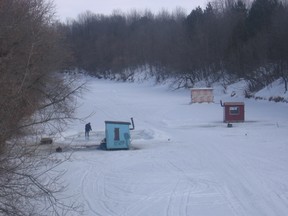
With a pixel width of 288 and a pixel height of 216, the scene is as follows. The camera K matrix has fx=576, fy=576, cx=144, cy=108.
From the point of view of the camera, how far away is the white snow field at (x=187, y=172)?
12.8 m

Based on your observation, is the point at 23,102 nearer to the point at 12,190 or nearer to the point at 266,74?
the point at 12,190

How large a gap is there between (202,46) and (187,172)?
62.7 meters

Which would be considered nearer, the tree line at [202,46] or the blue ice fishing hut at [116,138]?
the blue ice fishing hut at [116,138]

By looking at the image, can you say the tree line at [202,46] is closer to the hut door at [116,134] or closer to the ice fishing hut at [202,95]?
the ice fishing hut at [202,95]

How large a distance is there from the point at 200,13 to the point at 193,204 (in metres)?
81.8

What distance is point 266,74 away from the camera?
57469mm

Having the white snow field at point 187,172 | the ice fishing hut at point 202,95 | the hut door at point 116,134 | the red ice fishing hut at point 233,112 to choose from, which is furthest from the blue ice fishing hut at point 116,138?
the ice fishing hut at point 202,95

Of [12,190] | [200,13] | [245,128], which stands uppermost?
[200,13]

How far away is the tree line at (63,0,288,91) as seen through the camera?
57562 millimetres

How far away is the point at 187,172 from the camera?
1756 centimetres

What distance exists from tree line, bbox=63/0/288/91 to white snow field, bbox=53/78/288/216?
1820cm

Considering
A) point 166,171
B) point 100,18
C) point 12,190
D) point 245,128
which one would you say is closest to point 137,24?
point 100,18

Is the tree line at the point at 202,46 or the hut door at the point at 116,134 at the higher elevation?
the tree line at the point at 202,46

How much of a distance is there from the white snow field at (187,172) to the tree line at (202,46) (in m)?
18.2
